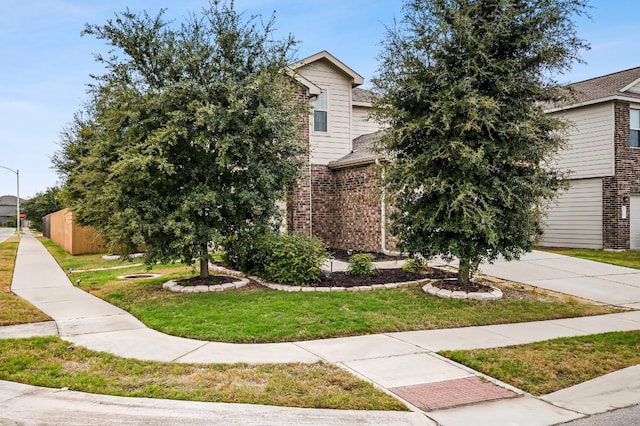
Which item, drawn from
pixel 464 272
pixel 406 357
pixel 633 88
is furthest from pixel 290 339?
pixel 633 88

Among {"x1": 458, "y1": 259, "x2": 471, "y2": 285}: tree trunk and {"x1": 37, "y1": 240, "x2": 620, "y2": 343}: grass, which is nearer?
{"x1": 37, "y1": 240, "x2": 620, "y2": 343}: grass

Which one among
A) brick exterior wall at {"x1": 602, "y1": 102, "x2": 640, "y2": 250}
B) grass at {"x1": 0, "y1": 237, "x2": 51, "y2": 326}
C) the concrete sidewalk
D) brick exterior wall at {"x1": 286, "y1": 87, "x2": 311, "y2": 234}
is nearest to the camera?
the concrete sidewalk

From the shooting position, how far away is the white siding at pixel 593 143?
706 inches

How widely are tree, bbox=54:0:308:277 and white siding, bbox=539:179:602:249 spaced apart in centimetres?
1278

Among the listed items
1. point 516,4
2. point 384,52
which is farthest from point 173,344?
point 516,4

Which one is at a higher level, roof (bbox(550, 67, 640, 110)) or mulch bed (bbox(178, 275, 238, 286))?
roof (bbox(550, 67, 640, 110))

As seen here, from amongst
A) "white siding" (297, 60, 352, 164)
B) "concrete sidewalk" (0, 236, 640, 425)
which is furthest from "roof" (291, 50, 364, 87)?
"concrete sidewalk" (0, 236, 640, 425)

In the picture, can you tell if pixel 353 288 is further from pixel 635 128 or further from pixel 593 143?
pixel 635 128

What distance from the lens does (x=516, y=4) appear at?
8.66 meters

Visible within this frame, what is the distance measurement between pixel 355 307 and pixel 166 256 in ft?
12.9

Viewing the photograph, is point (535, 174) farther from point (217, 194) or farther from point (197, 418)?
point (197, 418)

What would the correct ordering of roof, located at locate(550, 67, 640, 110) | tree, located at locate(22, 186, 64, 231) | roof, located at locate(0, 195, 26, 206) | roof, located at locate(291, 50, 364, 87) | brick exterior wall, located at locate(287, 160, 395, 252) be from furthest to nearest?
roof, located at locate(0, 195, 26, 206) < tree, located at locate(22, 186, 64, 231) < roof, located at locate(550, 67, 640, 110) < roof, located at locate(291, 50, 364, 87) < brick exterior wall, located at locate(287, 160, 395, 252)

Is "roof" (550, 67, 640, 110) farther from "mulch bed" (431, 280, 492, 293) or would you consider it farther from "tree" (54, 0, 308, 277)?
"tree" (54, 0, 308, 277)

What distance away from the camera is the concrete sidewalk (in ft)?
13.7
